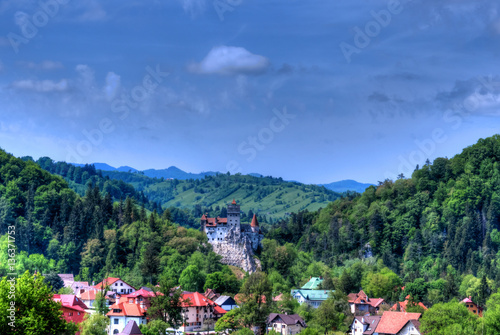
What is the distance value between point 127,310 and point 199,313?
456 inches

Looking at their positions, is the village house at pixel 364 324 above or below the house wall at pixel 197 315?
below

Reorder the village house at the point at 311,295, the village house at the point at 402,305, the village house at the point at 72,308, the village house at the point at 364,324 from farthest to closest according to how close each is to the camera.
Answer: the village house at the point at 311,295
the village house at the point at 402,305
the village house at the point at 364,324
the village house at the point at 72,308

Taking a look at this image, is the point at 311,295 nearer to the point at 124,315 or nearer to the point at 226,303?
the point at 226,303

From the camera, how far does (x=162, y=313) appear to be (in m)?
93.1

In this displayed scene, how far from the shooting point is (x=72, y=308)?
91812mm

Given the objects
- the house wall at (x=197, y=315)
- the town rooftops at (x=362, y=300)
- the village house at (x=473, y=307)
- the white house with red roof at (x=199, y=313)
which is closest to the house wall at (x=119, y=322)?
the white house with red roof at (x=199, y=313)

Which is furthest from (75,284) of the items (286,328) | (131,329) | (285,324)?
(286,328)

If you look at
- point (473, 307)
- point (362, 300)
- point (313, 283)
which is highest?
point (313, 283)

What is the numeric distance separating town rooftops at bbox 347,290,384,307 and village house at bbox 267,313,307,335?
47.3ft

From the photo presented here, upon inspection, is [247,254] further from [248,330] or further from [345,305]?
[248,330]

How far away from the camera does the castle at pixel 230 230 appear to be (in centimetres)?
13325

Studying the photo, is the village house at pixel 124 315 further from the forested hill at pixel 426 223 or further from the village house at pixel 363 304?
the forested hill at pixel 426 223

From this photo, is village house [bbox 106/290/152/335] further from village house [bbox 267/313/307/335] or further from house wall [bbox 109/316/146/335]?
village house [bbox 267/313/307/335]

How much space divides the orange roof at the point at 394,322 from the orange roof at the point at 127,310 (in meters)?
28.9
